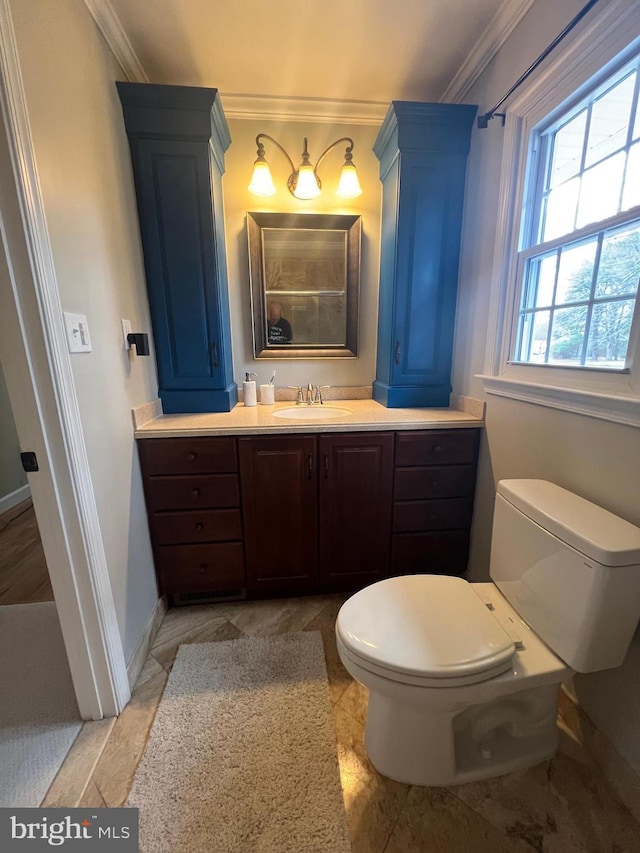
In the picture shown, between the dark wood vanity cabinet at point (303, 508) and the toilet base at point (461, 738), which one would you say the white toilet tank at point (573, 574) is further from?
the dark wood vanity cabinet at point (303, 508)

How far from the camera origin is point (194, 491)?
1488mm

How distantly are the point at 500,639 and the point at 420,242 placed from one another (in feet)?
5.35

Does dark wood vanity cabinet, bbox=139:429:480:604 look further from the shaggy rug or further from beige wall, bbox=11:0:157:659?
the shaggy rug

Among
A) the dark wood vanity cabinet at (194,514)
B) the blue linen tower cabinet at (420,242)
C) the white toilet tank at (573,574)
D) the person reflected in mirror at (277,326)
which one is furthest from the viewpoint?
the person reflected in mirror at (277,326)

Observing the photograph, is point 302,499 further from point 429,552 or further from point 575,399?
point 575,399

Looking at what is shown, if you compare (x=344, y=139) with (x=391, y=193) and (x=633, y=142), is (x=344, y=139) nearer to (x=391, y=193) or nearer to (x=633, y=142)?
(x=391, y=193)

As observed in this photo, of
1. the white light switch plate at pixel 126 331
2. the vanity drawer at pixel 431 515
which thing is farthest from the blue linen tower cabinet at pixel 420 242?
the white light switch plate at pixel 126 331

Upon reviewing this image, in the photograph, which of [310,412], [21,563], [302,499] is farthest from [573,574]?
[21,563]

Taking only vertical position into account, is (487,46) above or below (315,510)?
above

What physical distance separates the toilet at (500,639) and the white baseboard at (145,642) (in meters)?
0.86

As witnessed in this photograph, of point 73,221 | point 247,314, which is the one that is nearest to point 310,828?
point 73,221

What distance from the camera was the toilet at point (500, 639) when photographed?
2.67ft

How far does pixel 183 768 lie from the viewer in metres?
1.00

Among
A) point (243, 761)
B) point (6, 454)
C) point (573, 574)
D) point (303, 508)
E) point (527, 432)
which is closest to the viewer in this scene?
point (573, 574)
